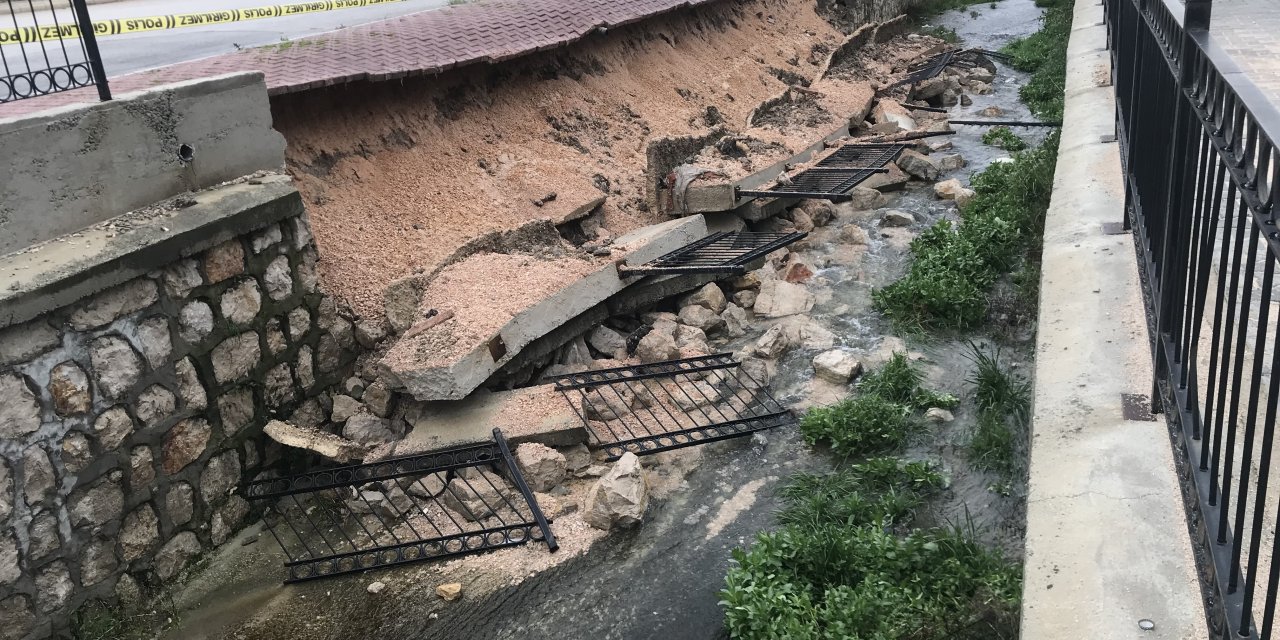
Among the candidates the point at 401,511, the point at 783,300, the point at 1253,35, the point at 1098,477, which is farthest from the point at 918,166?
the point at 1098,477

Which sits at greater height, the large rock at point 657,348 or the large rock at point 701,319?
the large rock at point 657,348

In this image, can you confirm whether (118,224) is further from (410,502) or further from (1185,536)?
(1185,536)

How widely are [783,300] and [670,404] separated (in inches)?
67.6

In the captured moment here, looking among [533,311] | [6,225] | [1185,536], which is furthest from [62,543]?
[1185,536]

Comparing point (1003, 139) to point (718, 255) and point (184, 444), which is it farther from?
point (184, 444)

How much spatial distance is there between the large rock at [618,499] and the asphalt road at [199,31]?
6.06 m

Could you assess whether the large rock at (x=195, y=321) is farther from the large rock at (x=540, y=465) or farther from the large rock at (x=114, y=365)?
the large rock at (x=540, y=465)

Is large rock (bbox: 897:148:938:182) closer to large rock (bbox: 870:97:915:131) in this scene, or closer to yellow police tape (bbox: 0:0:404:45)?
large rock (bbox: 870:97:915:131)

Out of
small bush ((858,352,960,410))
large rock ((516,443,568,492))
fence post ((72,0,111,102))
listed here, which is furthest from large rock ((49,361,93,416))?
small bush ((858,352,960,410))

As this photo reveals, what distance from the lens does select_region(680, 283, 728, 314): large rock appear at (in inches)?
289

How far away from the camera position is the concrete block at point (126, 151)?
4480mm

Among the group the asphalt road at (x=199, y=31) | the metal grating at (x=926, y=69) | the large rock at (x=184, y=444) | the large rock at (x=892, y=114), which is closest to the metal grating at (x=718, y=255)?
the large rock at (x=184, y=444)

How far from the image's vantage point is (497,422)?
5.58 metres

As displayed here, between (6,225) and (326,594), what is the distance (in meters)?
2.35
